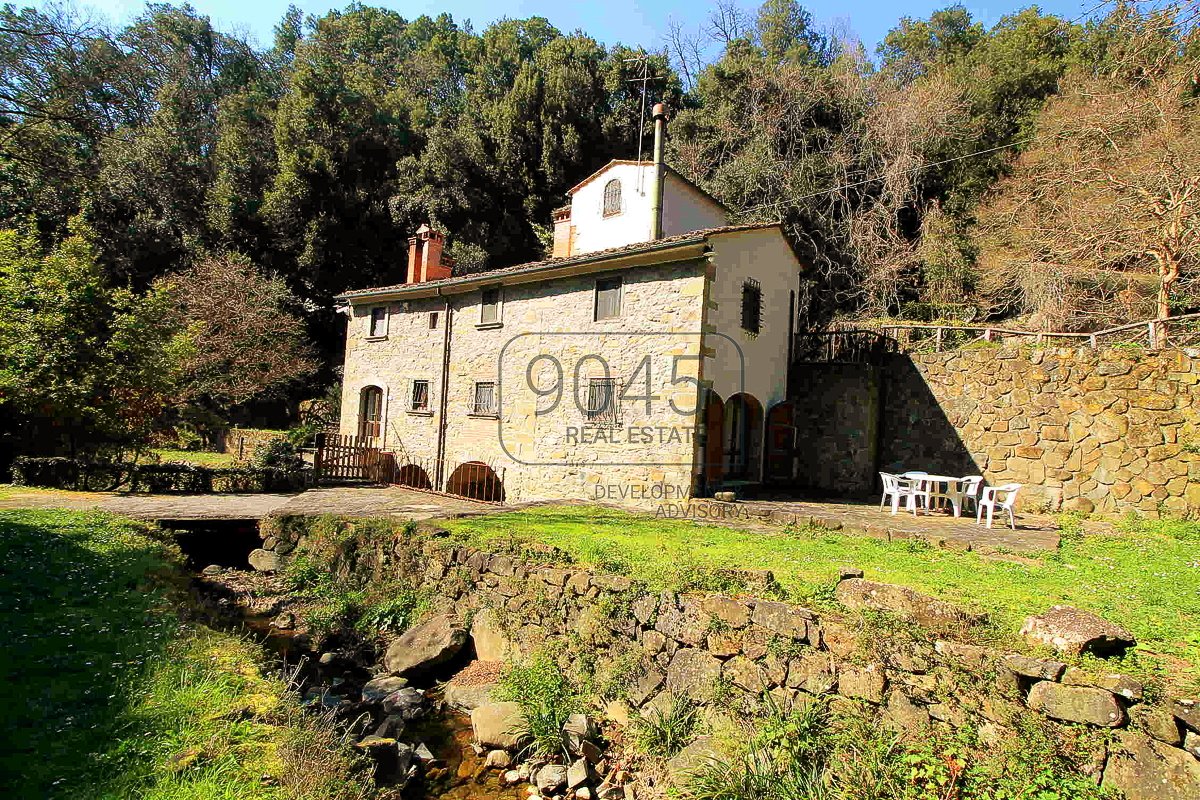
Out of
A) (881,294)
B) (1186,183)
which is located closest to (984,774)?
(1186,183)

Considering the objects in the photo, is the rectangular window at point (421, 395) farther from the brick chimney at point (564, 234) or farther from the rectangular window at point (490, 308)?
the brick chimney at point (564, 234)

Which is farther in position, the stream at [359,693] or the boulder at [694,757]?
the stream at [359,693]

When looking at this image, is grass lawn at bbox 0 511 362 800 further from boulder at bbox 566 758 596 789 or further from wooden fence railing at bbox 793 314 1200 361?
wooden fence railing at bbox 793 314 1200 361

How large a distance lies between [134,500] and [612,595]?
1207 cm

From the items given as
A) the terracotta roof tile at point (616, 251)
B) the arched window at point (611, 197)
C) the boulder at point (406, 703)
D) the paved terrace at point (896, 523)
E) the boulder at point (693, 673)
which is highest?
the arched window at point (611, 197)

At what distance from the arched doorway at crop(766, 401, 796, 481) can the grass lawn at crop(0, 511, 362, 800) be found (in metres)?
12.2

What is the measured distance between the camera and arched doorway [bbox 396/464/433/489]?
17.7 m

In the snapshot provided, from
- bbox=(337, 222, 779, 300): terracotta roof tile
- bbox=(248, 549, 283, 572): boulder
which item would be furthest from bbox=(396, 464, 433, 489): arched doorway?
bbox=(248, 549, 283, 572): boulder

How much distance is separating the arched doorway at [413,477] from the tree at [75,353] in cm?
626

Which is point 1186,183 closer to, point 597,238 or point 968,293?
point 968,293

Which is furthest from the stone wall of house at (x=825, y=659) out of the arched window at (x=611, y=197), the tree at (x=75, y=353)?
the arched window at (x=611, y=197)

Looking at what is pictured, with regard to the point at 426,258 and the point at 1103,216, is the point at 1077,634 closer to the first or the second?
the point at 1103,216

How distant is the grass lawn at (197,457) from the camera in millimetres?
19234

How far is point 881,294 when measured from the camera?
2330 cm
